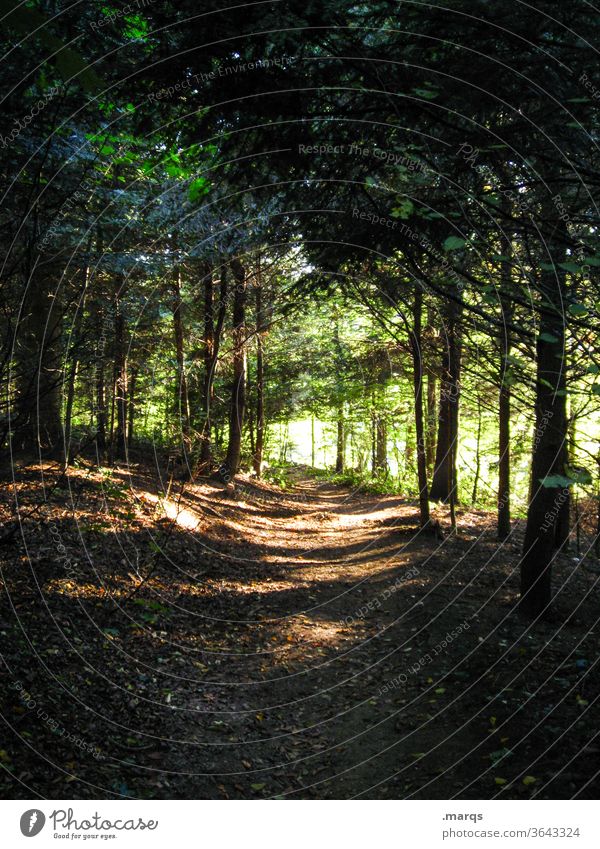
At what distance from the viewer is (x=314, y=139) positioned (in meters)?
5.34

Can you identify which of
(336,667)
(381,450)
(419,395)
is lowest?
(336,667)

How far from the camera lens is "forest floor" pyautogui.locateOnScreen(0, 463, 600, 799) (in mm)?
4703

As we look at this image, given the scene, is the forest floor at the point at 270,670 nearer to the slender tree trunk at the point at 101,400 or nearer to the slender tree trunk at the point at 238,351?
the slender tree trunk at the point at 101,400

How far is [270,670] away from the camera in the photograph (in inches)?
283

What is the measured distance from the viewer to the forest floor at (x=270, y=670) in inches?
185

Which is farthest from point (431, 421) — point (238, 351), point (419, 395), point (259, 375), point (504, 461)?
point (504, 461)

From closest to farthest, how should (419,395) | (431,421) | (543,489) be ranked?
1. (543,489)
2. (419,395)
3. (431,421)

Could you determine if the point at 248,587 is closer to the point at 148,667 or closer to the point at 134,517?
the point at 134,517

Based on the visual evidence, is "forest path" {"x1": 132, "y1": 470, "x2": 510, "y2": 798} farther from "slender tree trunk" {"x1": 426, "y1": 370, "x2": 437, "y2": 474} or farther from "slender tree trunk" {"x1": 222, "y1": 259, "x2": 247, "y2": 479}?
"slender tree trunk" {"x1": 426, "y1": 370, "x2": 437, "y2": 474}

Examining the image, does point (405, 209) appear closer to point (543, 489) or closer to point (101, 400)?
point (543, 489)

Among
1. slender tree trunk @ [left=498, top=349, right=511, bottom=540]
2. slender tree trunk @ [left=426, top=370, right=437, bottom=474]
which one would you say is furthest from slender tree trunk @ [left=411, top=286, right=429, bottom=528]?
slender tree trunk @ [left=426, top=370, right=437, bottom=474]

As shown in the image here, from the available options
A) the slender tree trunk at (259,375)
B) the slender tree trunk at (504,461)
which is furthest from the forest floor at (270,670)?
the slender tree trunk at (259,375)

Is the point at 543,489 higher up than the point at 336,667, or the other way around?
the point at 543,489

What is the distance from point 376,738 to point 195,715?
191 centimetres
